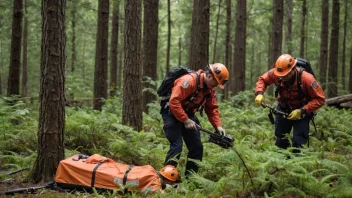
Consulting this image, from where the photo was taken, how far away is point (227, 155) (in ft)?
17.6

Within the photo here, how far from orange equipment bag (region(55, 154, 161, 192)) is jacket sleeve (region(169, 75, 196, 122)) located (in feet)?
3.49

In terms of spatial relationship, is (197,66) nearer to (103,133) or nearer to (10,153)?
(103,133)

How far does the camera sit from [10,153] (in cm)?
770

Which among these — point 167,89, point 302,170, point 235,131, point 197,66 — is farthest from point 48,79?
point 235,131

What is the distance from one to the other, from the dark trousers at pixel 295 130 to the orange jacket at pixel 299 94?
0.30 meters

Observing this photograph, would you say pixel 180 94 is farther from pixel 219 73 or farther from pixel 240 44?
pixel 240 44

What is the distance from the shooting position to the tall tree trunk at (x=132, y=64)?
887 cm

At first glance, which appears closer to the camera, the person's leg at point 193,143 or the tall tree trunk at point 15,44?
the person's leg at point 193,143

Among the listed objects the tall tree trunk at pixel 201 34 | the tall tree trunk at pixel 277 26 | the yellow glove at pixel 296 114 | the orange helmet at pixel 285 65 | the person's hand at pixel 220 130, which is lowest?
the person's hand at pixel 220 130

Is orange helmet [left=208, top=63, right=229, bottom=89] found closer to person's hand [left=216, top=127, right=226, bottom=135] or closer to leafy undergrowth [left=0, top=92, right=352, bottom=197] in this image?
person's hand [left=216, top=127, right=226, bottom=135]

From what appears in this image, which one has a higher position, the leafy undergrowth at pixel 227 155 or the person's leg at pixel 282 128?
the person's leg at pixel 282 128

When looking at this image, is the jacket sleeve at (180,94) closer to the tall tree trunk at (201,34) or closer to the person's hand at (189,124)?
the person's hand at (189,124)

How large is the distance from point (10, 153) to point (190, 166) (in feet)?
13.5

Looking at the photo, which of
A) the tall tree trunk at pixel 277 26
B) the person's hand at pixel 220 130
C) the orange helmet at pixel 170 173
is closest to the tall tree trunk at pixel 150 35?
the tall tree trunk at pixel 277 26
